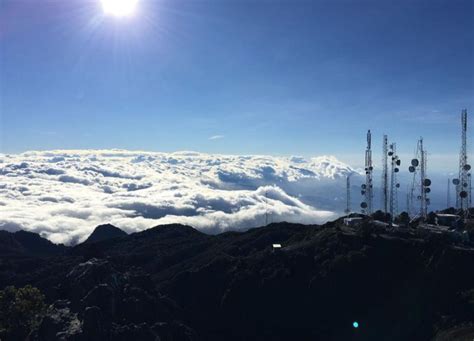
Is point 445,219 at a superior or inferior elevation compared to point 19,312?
superior

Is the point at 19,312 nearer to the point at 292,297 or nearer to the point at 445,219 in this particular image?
the point at 292,297

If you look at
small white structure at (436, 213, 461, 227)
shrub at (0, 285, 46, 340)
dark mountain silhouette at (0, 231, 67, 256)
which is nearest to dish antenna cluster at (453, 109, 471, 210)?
small white structure at (436, 213, 461, 227)

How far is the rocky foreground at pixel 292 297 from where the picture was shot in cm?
5994

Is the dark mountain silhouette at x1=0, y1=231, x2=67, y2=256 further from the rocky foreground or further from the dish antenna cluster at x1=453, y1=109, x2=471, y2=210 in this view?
the dish antenna cluster at x1=453, y1=109, x2=471, y2=210

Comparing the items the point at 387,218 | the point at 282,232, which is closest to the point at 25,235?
the point at 282,232

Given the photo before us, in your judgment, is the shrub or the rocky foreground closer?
the rocky foreground

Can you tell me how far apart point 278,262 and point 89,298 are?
3507 cm

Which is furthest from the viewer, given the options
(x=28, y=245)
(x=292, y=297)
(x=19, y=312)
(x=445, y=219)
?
(x=28, y=245)

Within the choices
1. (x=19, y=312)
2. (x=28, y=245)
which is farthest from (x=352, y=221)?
(x=28, y=245)

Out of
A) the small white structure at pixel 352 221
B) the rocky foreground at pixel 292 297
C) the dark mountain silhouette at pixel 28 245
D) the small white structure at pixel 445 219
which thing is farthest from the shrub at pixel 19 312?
the dark mountain silhouette at pixel 28 245

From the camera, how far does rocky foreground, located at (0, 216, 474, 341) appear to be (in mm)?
59938

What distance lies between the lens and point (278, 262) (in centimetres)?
7888

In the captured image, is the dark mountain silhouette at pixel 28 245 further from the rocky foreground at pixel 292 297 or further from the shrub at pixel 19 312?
the shrub at pixel 19 312

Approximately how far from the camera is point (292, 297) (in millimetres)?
69938
